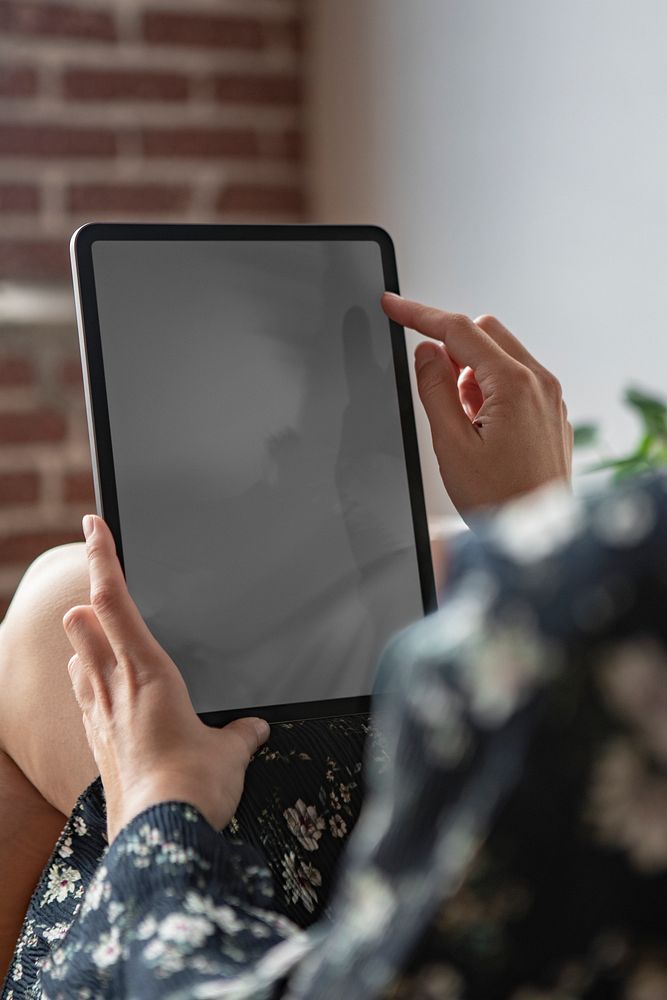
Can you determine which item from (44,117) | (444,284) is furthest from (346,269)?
(44,117)

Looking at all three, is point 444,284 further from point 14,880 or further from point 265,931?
point 265,931

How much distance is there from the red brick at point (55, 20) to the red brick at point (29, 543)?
78cm

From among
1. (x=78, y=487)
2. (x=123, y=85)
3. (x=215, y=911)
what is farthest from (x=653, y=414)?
(x=123, y=85)

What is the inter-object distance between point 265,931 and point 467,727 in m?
0.18

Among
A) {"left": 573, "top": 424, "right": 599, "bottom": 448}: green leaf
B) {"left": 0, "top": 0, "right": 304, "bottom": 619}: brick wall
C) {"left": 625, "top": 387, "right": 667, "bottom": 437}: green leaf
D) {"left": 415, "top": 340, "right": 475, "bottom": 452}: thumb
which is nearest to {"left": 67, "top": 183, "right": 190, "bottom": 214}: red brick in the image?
{"left": 0, "top": 0, "right": 304, "bottom": 619}: brick wall

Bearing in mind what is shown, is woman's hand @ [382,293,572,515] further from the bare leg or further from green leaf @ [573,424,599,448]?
green leaf @ [573,424,599,448]

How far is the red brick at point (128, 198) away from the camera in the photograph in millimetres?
1830

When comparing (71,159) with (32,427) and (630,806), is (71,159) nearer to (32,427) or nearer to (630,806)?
(32,427)

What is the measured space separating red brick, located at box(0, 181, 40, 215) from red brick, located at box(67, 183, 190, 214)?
0.06 metres

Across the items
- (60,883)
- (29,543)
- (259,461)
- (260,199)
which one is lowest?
(29,543)

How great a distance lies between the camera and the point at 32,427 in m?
1.83

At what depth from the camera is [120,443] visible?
66 centimetres

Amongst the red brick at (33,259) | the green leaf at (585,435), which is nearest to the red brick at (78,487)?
the red brick at (33,259)

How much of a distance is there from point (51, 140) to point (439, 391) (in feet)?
4.16
